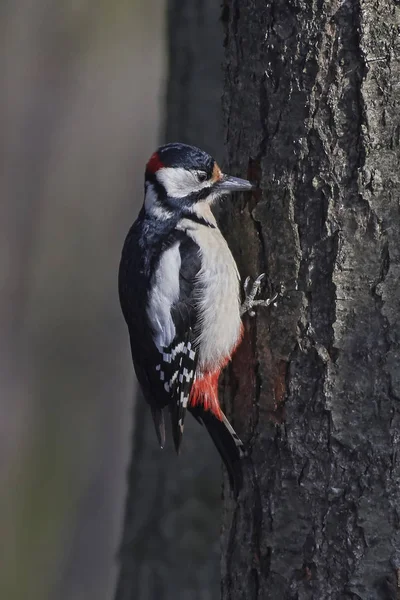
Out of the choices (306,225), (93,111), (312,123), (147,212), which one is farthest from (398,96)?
(93,111)

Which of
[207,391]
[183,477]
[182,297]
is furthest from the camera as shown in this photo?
[183,477]

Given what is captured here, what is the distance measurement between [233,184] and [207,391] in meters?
0.83

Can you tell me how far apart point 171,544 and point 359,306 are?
2577 millimetres

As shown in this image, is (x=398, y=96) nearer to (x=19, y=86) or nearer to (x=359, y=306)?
(x=359, y=306)

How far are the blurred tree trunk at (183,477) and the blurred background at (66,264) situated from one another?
2.68 metres

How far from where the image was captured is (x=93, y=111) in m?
8.40

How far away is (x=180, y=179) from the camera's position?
157 inches

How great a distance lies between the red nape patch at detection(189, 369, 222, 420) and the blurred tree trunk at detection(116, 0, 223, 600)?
1.37 m

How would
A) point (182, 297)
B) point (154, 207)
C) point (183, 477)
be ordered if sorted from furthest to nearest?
point (183, 477)
point (154, 207)
point (182, 297)

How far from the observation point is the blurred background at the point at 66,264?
8039 millimetres

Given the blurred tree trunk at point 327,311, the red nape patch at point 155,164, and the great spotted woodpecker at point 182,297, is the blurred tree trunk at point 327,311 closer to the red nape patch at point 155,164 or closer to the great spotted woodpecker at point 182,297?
the great spotted woodpecker at point 182,297

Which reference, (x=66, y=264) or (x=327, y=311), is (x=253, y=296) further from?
(x=66, y=264)

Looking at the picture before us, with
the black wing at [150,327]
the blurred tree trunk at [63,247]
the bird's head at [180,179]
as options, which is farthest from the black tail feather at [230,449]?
the blurred tree trunk at [63,247]

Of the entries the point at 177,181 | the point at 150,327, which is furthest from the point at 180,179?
the point at 150,327
